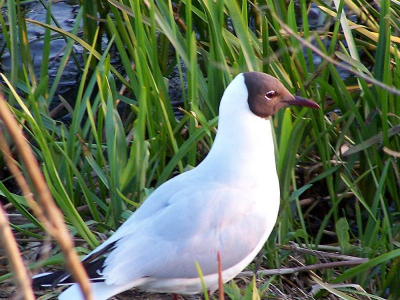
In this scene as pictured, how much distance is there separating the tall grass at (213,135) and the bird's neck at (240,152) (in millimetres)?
188

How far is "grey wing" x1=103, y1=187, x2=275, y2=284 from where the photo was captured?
2021 mm

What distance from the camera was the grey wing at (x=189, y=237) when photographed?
2.02 m

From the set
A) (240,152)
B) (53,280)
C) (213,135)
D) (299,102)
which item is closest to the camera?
(53,280)

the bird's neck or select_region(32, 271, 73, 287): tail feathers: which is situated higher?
the bird's neck

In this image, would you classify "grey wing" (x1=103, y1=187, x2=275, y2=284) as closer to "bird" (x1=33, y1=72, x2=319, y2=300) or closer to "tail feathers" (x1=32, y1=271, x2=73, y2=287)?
"bird" (x1=33, y1=72, x2=319, y2=300)

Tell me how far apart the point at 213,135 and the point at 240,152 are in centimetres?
65

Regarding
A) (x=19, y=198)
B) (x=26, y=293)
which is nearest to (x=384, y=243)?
(x=19, y=198)

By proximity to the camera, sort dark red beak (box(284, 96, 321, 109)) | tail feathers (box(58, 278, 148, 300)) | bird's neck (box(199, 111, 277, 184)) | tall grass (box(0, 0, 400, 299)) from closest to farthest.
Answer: tail feathers (box(58, 278, 148, 300))
bird's neck (box(199, 111, 277, 184))
dark red beak (box(284, 96, 321, 109))
tall grass (box(0, 0, 400, 299))

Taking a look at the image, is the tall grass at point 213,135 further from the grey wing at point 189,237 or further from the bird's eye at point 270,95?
the grey wing at point 189,237

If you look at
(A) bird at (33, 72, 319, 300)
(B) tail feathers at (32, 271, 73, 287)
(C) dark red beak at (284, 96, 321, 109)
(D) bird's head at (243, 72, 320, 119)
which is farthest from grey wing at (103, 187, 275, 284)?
(C) dark red beak at (284, 96, 321, 109)

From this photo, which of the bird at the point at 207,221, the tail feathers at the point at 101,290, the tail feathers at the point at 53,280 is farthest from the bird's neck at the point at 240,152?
the tail feathers at the point at 53,280

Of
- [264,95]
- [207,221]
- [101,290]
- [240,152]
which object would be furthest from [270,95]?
[101,290]

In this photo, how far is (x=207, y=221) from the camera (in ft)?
6.75

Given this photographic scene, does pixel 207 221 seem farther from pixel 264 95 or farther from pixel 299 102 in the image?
pixel 299 102
